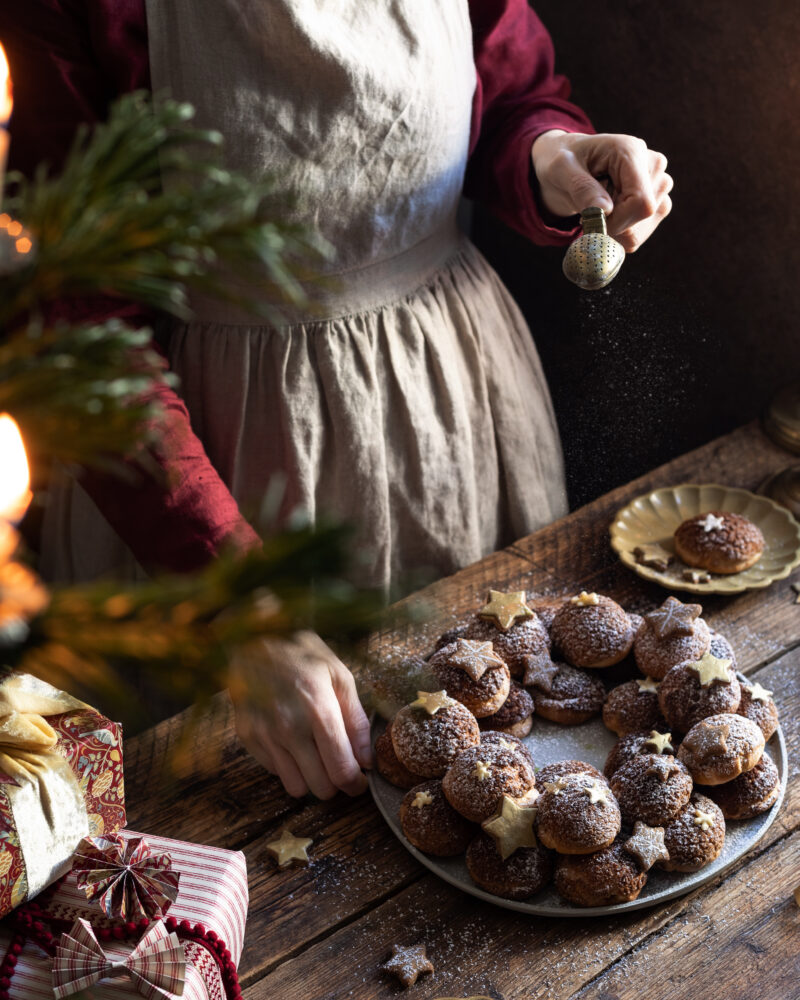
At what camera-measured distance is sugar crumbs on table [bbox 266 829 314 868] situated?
0.80m

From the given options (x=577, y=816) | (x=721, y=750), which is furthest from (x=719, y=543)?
(x=577, y=816)

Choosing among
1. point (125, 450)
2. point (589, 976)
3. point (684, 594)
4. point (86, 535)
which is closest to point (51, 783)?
point (589, 976)

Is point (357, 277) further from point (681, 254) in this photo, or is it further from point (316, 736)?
point (681, 254)

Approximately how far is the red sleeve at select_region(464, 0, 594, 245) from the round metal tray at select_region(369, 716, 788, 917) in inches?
24.0

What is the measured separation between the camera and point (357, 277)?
114cm

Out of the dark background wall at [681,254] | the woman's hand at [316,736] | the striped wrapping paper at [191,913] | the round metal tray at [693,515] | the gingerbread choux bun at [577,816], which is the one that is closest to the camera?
the striped wrapping paper at [191,913]

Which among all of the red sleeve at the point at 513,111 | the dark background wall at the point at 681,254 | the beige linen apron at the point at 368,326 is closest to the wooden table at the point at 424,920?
the beige linen apron at the point at 368,326

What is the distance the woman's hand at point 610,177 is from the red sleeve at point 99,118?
470 mm

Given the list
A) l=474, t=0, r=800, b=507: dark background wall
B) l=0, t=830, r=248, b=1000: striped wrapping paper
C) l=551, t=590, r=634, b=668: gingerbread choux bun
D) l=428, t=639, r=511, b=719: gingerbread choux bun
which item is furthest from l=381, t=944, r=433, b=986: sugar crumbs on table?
l=474, t=0, r=800, b=507: dark background wall

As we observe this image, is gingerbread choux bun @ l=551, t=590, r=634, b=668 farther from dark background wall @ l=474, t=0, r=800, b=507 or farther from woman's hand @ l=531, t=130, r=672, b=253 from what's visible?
dark background wall @ l=474, t=0, r=800, b=507

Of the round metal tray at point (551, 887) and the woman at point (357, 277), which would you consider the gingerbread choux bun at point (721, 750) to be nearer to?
the round metal tray at point (551, 887)

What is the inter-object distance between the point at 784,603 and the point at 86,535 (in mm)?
886

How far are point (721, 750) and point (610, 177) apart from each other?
0.62 metres

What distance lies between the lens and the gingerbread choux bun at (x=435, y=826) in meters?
0.77
